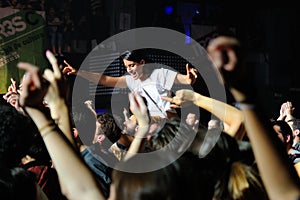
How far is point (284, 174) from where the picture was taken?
3.90ft

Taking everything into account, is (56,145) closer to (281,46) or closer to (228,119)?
(228,119)

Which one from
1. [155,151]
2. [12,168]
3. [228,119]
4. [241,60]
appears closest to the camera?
[241,60]

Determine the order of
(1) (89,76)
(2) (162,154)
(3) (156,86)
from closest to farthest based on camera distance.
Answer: (2) (162,154)
(1) (89,76)
(3) (156,86)

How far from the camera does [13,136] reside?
1.66 meters

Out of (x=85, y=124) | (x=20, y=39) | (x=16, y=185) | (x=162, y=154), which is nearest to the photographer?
(x=162, y=154)

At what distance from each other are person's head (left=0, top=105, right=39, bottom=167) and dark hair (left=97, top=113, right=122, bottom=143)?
4.14 feet

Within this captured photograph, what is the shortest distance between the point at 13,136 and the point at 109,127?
1.34 meters

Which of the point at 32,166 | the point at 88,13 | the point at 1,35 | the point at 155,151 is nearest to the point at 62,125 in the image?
the point at 155,151

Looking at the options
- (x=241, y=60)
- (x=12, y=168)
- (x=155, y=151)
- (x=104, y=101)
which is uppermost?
(x=241, y=60)

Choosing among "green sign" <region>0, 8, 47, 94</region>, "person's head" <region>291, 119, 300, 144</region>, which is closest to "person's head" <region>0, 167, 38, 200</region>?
"person's head" <region>291, 119, 300, 144</region>

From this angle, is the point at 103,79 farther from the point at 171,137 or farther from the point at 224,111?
the point at 171,137

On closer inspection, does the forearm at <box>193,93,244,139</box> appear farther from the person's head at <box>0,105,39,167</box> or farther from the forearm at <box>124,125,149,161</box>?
the person's head at <box>0,105,39,167</box>

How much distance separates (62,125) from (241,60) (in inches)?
27.5

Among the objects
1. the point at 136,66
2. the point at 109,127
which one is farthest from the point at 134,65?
the point at 109,127
